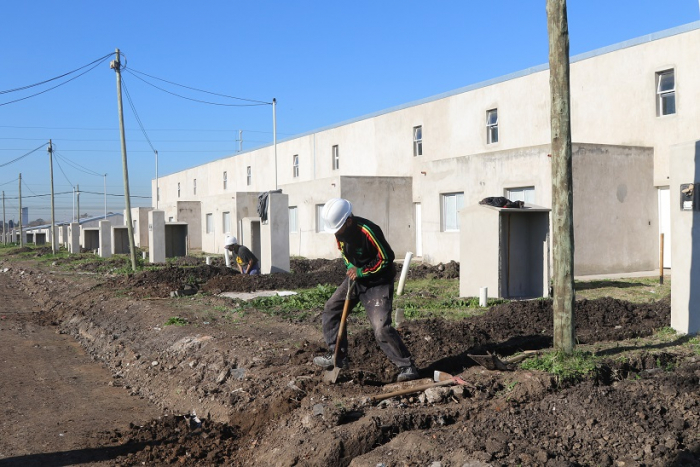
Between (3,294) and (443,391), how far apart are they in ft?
61.9

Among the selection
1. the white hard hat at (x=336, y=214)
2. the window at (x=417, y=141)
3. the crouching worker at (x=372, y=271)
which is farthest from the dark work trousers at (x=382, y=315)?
the window at (x=417, y=141)

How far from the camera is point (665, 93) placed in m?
19.2

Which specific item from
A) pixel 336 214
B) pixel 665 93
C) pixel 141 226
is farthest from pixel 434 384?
pixel 141 226

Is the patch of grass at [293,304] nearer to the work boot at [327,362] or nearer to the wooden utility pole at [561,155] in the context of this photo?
the work boot at [327,362]

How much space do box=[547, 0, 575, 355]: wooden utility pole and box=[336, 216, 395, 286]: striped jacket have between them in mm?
1709

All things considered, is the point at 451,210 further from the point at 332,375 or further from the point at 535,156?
the point at 332,375

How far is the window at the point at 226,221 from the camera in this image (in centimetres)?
3541

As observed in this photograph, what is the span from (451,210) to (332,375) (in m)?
16.0

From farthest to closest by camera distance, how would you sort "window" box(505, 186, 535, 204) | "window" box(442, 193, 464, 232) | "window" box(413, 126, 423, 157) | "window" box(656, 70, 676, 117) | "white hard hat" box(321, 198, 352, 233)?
"window" box(413, 126, 423, 157) < "window" box(442, 193, 464, 232) < "window" box(656, 70, 676, 117) < "window" box(505, 186, 535, 204) < "white hard hat" box(321, 198, 352, 233)

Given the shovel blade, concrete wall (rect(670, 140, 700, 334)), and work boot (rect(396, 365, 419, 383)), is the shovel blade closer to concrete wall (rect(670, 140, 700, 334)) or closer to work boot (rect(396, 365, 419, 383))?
work boot (rect(396, 365, 419, 383))

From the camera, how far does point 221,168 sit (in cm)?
5412

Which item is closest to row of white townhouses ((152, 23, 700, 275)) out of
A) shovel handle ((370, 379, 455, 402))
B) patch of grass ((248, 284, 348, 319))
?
patch of grass ((248, 284, 348, 319))

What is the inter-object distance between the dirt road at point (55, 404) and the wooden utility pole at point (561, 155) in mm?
4483

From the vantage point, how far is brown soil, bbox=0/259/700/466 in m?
5.23
